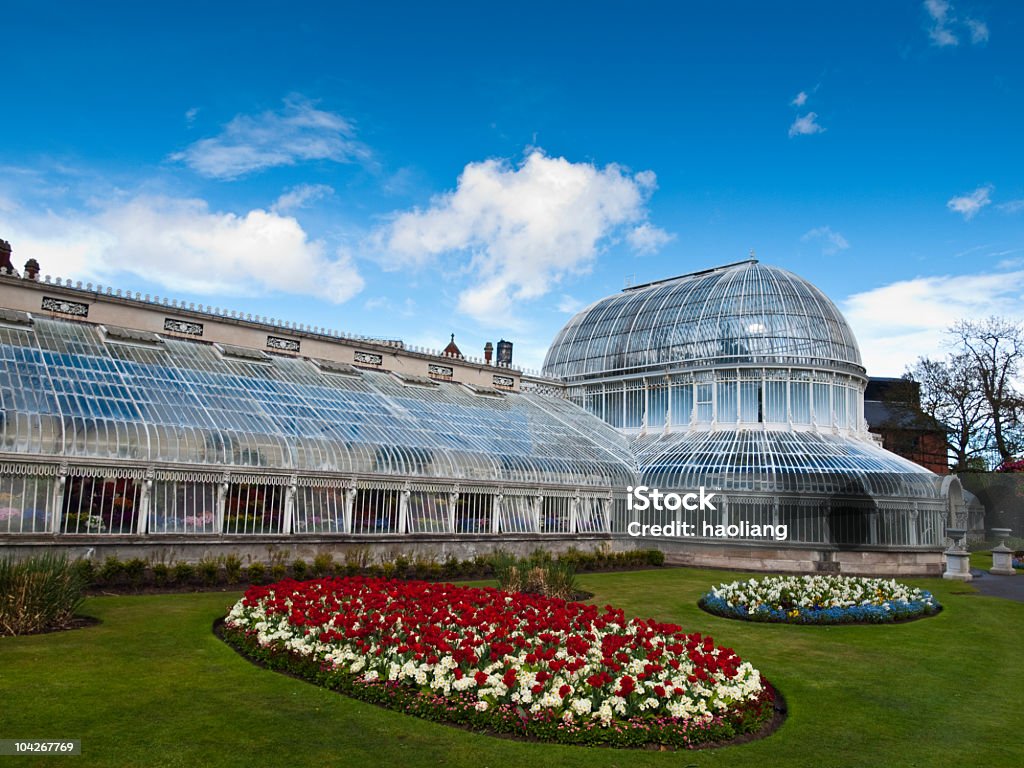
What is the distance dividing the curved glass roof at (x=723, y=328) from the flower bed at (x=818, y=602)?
18.1m

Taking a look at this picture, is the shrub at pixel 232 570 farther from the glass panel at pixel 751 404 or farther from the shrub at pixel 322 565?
the glass panel at pixel 751 404

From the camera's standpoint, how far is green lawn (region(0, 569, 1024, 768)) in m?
9.01

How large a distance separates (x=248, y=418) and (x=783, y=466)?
23.0m

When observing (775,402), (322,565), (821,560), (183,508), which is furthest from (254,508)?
(775,402)

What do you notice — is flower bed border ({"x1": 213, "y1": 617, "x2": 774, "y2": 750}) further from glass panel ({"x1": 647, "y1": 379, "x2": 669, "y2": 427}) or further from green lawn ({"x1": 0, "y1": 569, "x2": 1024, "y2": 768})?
glass panel ({"x1": 647, "y1": 379, "x2": 669, "y2": 427})

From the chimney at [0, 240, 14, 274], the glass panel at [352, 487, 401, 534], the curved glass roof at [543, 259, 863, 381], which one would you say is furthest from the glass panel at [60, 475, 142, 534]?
the curved glass roof at [543, 259, 863, 381]

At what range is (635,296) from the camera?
47.2 m

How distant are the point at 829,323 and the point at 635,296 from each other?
38.8 ft

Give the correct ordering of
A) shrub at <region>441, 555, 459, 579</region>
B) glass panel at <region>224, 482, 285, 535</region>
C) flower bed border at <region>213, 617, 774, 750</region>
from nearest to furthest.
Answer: flower bed border at <region>213, 617, 774, 750</region>
glass panel at <region>224, 482, 285, 535</region>
shrub at <region>441, 555, 459, 579</region>

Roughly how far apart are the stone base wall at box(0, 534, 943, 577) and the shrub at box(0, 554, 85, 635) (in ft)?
15.9

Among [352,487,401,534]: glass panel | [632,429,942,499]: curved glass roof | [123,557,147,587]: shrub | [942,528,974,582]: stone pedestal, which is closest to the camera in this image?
[123,557,147,587]: shrub

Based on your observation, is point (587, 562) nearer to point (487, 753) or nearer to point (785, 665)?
point (785, 665)

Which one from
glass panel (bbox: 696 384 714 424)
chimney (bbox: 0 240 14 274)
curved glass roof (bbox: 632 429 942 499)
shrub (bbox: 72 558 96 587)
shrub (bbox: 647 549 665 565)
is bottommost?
shrub (bbox: 647 549 665 565)

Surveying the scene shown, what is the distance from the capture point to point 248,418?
2453 cm
